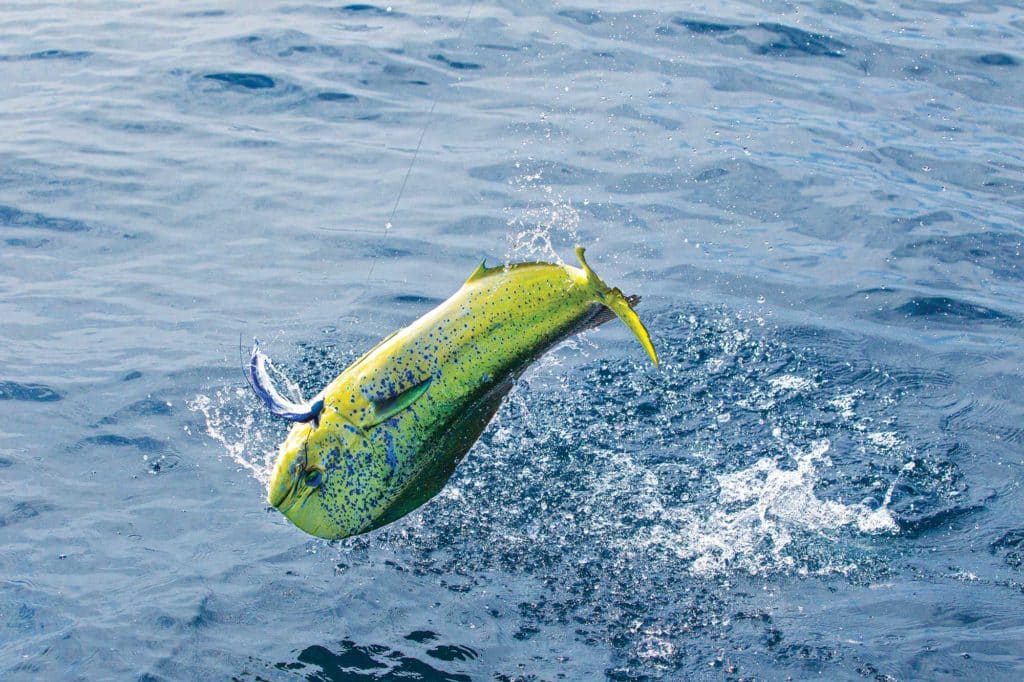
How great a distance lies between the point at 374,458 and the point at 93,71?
375 inches

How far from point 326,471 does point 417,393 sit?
544 millimetres

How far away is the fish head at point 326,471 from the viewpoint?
5.27m

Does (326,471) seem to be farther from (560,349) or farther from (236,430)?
(560,349)

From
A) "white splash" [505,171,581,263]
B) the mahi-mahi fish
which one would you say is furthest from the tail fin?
"white splash" [505,171,581,263]

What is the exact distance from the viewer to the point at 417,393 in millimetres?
5312

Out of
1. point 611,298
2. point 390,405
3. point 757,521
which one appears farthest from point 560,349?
point 390,405

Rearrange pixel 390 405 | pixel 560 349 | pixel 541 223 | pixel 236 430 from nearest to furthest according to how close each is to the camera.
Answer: pixel 390 405 < pixel 236 430 < pixel 560 349 < pixel 541 223

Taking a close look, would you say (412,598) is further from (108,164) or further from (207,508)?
(108,164)

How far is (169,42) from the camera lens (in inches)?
543

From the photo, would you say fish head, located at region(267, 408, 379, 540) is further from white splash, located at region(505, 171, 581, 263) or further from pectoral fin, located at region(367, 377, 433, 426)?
white splash, located at region(505, 171, 581, 263)

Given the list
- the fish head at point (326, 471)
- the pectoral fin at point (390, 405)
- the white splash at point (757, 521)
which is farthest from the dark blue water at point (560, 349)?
the pectoral fin at point (390, 405)

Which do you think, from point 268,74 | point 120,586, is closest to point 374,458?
point 120,586

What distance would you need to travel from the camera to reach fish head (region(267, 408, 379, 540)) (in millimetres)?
5273

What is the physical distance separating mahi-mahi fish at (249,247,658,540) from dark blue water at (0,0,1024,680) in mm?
857
